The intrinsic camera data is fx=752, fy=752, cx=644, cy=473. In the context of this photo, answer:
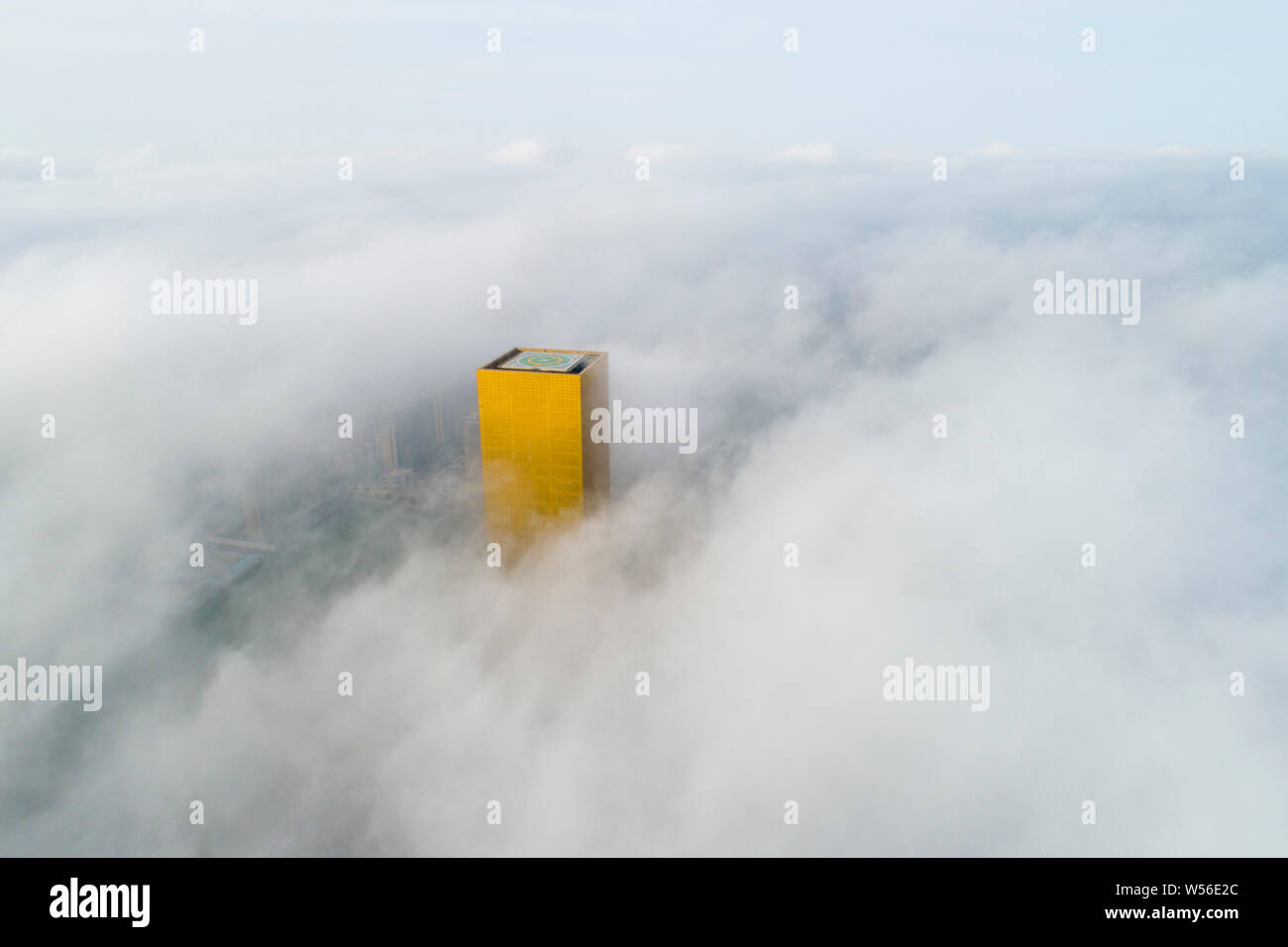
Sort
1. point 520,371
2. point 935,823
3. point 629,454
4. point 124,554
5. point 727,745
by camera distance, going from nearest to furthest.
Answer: point 935,823
point 727,745
point 520,371
point 124,554
point 629,454

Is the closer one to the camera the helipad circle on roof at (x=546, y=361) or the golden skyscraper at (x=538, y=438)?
the golden skyscraper at (x=538, y=438)

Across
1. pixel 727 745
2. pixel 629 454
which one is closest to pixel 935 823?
pixel 727 745

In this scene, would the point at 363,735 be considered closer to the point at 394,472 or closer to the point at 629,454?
the point at 394,472

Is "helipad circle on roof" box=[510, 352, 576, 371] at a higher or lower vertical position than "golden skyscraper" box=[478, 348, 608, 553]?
higher

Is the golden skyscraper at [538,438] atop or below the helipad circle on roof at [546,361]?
below

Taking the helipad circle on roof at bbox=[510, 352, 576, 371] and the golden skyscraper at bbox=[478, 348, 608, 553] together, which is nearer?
the golden skyscraper at bbox=[478, 348, 608, 553]
